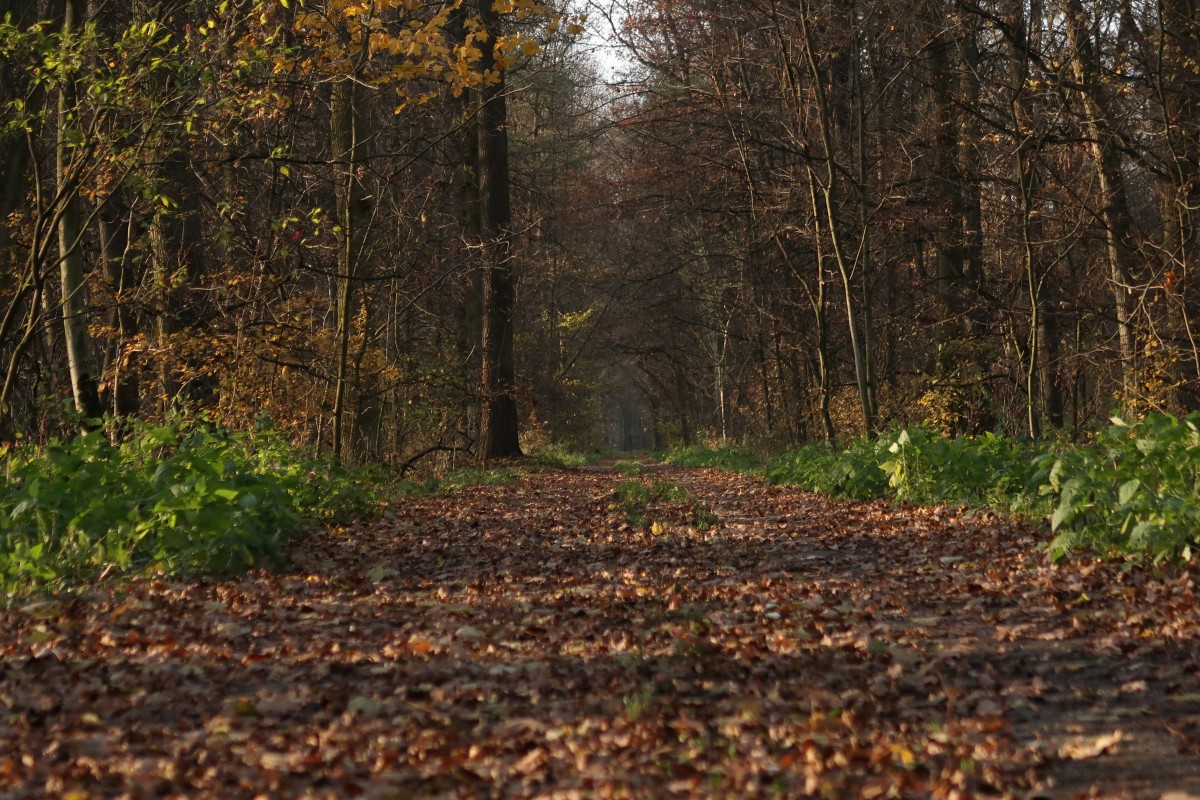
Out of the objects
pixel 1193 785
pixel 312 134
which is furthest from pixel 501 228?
pixel 1193 785

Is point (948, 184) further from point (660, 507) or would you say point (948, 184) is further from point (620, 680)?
point (620, 680)

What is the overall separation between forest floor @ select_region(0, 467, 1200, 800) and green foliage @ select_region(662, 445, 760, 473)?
14861mm

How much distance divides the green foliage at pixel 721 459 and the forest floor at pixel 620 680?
14.9 m

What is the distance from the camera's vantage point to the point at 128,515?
7.41 m

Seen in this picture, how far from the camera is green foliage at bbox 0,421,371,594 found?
22.9 ft

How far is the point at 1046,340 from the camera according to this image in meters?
21.8

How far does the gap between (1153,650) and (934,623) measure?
115 centimetres

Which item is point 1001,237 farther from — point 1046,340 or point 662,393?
point 662,393

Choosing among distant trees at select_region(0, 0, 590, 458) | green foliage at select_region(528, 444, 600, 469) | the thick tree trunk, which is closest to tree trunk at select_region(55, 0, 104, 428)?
distant trees at select_region(0, 0, 590, 458)

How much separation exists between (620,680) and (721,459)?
21962 millimetres

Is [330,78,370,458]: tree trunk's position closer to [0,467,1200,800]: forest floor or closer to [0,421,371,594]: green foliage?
[0,421,371,594]: green foliage

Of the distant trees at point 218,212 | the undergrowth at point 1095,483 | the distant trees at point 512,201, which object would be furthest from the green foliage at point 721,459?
the undergrowth at point 1095,483

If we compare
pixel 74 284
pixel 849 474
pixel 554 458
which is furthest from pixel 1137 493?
pixel 554 458

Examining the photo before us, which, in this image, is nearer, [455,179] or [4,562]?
[4,562]
